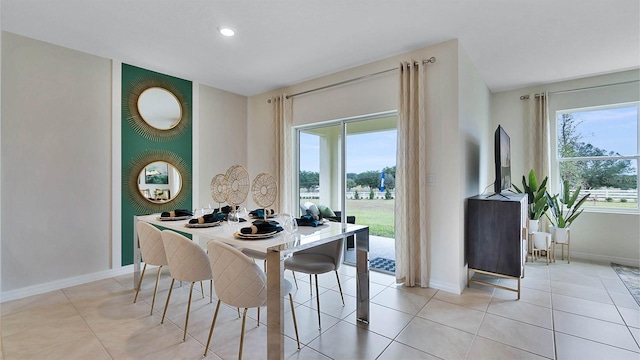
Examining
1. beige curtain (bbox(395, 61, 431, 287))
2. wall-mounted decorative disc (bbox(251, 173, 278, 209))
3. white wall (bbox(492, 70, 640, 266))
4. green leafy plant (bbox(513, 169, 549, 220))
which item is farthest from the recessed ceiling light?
green leafy plant (bbox(513, 169, 549, 220))

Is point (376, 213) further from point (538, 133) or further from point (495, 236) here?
point (538, 133)

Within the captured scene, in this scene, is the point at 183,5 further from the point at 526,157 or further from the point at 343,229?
the point at 526,157

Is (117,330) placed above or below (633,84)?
below

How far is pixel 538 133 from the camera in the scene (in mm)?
4086

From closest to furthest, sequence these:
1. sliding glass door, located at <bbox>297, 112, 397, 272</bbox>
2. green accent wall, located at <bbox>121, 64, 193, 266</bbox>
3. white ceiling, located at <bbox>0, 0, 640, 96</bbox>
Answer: white ceiling, located at <bbox>0, 0, 640, 96</bbox>, green accent wall, located at <bbox>121, 64, 193, 266</bbox>, sliding glass door, located at <bbox>297, 112, 397, 272</bbox>

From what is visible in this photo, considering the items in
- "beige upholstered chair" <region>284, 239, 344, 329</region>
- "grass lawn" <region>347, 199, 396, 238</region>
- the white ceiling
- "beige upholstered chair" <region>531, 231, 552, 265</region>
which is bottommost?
"beige upholstered chair" <region>531, 231, 552, 265</region>

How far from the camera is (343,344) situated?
190 centimetres

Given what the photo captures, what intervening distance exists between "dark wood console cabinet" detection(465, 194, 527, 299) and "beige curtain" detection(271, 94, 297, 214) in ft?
7.95

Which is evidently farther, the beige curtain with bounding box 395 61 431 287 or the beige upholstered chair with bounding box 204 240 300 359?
the beige curtain with bounding box 395 61 431 287

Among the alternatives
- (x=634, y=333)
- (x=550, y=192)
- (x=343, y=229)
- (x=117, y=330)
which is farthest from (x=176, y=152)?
(x=550, y=192)

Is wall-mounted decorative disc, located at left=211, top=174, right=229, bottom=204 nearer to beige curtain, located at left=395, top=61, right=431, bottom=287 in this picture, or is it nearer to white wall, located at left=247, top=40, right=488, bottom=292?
beige curtain, located at left=395, top=61, right=431, bottom=287

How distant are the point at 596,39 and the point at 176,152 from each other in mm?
5051

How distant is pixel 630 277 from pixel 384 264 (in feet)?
9.21

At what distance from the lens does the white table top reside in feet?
5.00
